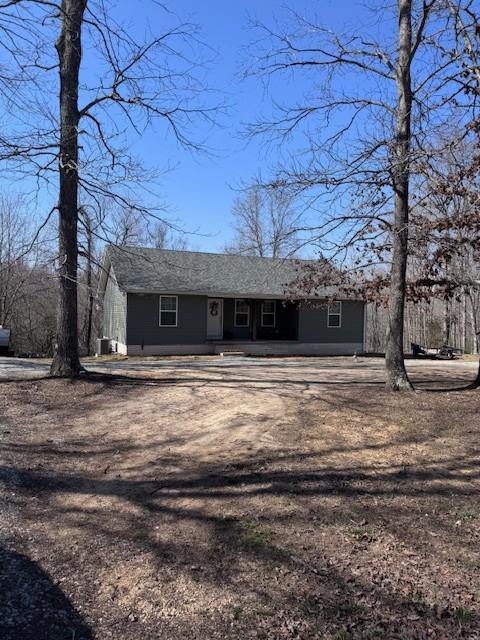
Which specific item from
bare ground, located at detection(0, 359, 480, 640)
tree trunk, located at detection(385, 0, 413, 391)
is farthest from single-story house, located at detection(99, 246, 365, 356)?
bare ground, located at detection(0, 359, 480, 640)

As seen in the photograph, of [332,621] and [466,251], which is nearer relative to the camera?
[332,621]

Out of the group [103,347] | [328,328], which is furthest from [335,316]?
[103,347]

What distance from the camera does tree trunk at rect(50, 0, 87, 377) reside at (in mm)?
10750

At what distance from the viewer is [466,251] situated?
10773mm

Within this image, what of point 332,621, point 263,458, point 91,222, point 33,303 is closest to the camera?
point 332,621

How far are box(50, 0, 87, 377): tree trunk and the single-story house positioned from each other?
8.17 meters

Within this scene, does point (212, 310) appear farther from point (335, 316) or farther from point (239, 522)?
point (239, 522)

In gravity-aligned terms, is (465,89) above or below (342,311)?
above

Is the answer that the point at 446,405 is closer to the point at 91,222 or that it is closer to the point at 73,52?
the point at 91,222

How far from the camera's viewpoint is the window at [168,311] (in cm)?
2086

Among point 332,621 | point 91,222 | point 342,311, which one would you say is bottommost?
point 332,621

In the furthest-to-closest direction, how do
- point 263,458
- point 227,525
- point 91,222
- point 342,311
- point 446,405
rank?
1. point 342,311
2. point 91,222
3. point 446,405
4. point 263,458
5. point 227,525

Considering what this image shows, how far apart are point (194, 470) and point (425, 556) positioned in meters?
2.59

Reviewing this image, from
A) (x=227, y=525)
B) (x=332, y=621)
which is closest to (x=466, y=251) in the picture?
(x=227, y=525)
